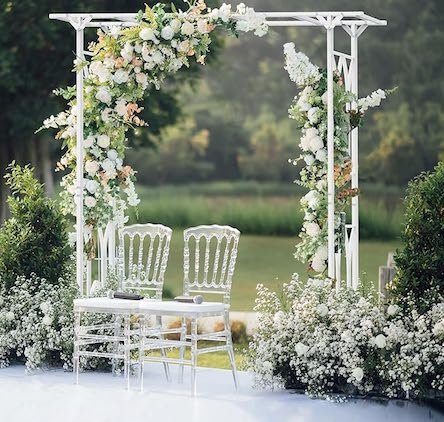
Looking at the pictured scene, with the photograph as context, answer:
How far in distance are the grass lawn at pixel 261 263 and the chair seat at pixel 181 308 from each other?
31.5 feet

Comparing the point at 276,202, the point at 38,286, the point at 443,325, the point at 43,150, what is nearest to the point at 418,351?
the point at 443,325

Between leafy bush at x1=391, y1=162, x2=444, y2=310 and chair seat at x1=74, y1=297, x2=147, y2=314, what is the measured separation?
1.70m

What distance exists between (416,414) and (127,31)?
331 cm

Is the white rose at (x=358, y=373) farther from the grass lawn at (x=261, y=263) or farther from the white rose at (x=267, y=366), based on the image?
the grass lawn at (x=261, y=263)

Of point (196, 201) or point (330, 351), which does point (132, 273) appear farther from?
point (196, 201)

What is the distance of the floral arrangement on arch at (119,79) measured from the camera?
26.3 ft

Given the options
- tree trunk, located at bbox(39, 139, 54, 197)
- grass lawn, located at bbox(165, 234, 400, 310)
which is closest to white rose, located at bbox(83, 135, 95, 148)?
tree trunk, located at bbox(39, 139, 54, 197)

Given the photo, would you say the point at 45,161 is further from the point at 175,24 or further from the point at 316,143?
the point at 316,143

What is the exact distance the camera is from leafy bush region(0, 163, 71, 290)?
8.53m

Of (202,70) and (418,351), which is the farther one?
(202,70)

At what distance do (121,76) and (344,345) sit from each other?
102 inches

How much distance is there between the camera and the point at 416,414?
6883 millimetres

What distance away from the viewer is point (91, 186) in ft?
27.4

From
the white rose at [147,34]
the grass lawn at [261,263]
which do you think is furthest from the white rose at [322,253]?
the grass lawn at [261,263]
